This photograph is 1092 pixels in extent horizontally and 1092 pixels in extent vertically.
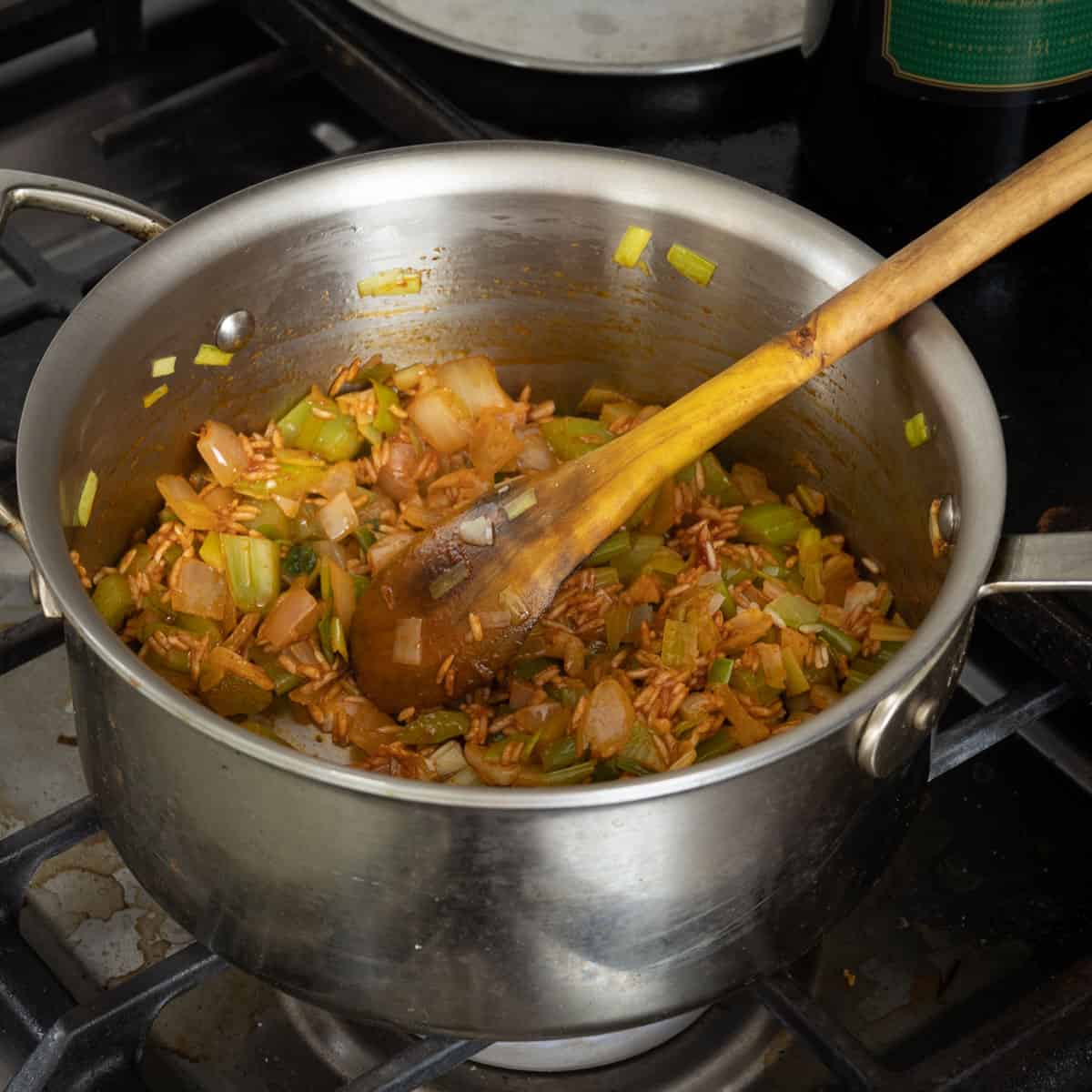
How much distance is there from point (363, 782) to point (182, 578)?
453 mm

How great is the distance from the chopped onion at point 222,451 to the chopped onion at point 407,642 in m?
0.20

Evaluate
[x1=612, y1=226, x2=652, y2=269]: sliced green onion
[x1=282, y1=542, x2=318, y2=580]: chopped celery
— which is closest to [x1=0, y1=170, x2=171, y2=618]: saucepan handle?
[x1=282, y1=542, x2=318, y2=580]: chopped celery

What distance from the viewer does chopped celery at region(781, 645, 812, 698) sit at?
3.71ft

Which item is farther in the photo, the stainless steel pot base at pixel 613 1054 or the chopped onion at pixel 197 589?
the chopped onion at pixel 197 589

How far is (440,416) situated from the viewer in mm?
1269

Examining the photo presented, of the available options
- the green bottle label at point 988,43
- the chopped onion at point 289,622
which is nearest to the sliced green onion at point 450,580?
the chopped onion at point 289,622

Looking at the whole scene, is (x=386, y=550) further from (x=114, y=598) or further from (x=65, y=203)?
(x=65, y=203)

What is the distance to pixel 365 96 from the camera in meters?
1.48

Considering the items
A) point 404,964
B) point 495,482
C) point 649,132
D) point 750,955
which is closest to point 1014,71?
point 649,132

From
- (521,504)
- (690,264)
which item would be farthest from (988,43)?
(521,504)

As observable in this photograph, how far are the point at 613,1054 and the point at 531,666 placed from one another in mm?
279

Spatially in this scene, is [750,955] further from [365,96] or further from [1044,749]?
[365,96]

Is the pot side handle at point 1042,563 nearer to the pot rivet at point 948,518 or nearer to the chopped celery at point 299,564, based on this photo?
the pot rivet at point 948,518

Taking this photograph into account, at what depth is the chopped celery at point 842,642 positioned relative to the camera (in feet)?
3.74
